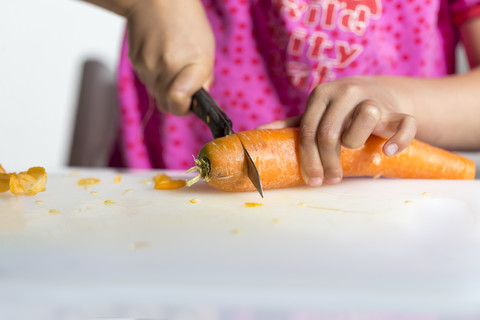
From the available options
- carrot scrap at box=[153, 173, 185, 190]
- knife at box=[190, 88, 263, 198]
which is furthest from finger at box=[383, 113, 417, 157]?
carrot scrap at box=[153, 173, 185, 190]

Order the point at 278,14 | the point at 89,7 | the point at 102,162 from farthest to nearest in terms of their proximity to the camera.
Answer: the point at 89,7
the point at 102,162
the point at 278,14

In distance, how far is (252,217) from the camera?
0.62m

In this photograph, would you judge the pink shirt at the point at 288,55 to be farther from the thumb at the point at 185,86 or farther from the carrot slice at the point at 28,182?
the carrot slice at the point at 28,182

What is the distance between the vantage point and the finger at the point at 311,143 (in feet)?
2.40

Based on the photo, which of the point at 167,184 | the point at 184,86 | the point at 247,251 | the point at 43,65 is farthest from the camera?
the point at 43,65

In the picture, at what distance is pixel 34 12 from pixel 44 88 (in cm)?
35

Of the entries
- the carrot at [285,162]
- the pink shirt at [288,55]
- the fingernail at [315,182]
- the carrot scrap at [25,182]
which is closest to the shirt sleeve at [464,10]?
the pink shirt at [288,55]

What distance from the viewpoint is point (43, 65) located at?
204 cm

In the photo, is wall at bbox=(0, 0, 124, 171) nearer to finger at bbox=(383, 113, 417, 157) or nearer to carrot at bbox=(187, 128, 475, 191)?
carrot at bbox=(187, 128, 475, 191)

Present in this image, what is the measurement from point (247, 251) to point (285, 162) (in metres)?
0.28

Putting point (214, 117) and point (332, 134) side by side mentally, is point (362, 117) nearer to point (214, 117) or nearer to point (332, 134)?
point (332, 134)

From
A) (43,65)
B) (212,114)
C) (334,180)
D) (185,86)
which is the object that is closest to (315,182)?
(334,180)

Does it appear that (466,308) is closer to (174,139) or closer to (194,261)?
(194,261)

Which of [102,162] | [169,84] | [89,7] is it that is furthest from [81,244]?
[89,7]
